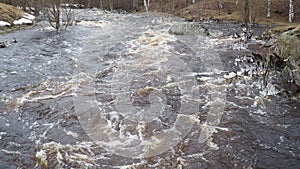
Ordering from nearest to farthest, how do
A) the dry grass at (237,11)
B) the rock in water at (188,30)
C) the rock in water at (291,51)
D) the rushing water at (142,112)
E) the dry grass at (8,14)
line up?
the rushing water at (142,112) → the rock in water at (291,51) → the rock in water at (188,30) → the dry grass at (8,14) → the dry grass at (237,11)

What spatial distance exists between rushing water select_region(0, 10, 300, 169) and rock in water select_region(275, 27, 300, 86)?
86cm

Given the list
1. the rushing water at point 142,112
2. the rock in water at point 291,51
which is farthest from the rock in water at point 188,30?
the rock in water at point 291,51

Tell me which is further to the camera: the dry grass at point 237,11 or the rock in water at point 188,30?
the dry grass at point 237,11

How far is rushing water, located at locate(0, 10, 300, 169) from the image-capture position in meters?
7.23

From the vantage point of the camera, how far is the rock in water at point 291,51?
430 inches

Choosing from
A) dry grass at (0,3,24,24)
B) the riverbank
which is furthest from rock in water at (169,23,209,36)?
dry grass at (0,3,24,24)

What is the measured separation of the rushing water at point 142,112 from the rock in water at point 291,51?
857 millimetres

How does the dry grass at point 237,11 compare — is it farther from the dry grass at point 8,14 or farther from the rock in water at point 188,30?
the dry grass at point 8,14

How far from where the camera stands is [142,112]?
9523mm

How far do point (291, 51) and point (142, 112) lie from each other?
6.37 m

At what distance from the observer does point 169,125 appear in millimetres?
8734

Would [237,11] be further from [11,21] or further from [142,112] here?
[142,112]

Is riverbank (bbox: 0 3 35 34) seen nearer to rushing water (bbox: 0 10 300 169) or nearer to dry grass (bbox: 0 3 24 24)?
dry grass (bbox: 0 3 24 24)

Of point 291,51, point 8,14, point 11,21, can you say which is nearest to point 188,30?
point 291,51
